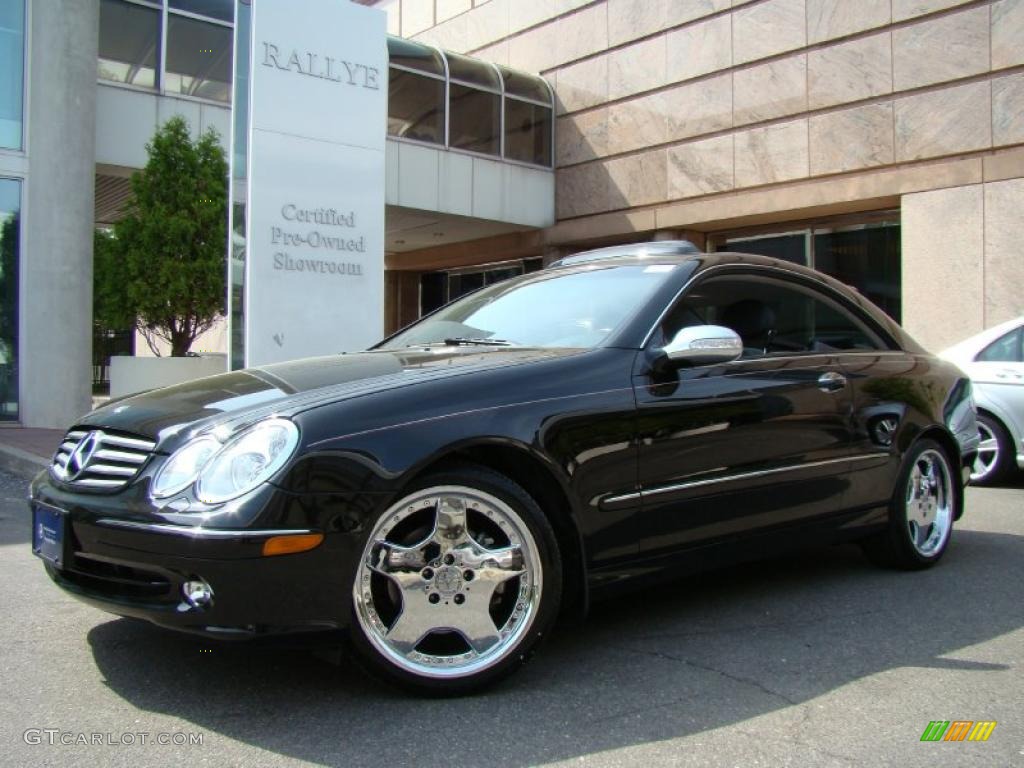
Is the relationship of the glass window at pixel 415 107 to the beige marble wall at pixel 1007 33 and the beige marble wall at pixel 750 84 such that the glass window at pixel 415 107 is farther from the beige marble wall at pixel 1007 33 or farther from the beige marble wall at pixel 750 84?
the beige marble wall at pixel 1007 33

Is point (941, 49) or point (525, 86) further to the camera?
point (525, 86)

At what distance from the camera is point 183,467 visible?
110 inches

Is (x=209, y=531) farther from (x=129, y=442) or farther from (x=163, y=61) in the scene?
(x=163, y=61)

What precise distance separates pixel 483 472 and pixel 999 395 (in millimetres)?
6439

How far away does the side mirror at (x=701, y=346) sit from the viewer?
11.3ft

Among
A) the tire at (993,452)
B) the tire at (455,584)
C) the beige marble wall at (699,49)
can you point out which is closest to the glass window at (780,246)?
the beige marble wall at (699,49)

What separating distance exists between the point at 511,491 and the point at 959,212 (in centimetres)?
1286

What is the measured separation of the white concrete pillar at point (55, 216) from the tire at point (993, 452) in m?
10.6

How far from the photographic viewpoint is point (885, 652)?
11.2 ft

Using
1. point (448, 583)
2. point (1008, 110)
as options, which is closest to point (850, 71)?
point (1008, 110)

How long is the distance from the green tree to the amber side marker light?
9480 millimetres

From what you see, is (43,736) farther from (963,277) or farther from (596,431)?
(963,277)

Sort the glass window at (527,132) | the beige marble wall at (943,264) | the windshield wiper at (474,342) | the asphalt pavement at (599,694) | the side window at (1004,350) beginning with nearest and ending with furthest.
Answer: the asphalt pavement at (599,694), the windshield wiper at (474,342), the side window at (1004,350), the beige marble wall at (943,264), the glass window at (527,132)

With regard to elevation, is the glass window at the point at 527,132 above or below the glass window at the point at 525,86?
below
